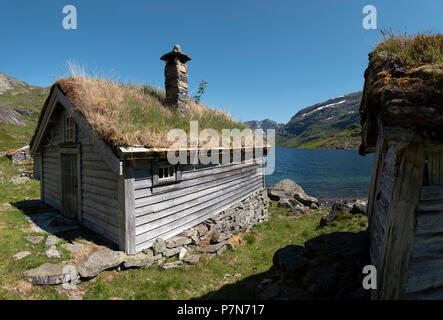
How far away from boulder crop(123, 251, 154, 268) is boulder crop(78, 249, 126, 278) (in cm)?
16

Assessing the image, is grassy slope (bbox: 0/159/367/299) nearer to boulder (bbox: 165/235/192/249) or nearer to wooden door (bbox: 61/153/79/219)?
boulder (bbox: 165/235/192/249)

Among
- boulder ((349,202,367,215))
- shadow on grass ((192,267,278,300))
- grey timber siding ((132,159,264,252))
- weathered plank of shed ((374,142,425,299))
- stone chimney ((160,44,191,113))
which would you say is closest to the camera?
weathered plank of shed ((374,142,425,299))

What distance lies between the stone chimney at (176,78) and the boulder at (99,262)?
20.8 feet

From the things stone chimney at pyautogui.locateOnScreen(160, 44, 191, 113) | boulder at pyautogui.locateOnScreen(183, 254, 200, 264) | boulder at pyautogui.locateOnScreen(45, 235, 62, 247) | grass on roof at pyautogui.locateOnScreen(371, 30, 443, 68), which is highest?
stone chimney at pyautogui.locateOnScreen(160, 44, 191, 113)

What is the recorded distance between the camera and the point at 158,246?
6664mm

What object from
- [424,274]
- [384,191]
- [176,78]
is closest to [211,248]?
[384,191]

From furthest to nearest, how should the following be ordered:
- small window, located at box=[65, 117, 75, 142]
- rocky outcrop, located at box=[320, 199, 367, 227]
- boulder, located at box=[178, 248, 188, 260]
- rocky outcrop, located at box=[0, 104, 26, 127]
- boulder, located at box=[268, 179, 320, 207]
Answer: rocky outcrop, located at box=[0, 104, 26, 127], boulder, located at box=[268, 179, 320, 207], rocky outcrop, located at box=[320, 199, 367, 227], small window, located at box=[65, 117, 75, 142], boulder, located at box=[178, 248, 188, 260]

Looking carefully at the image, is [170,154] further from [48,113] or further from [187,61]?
[48,113]

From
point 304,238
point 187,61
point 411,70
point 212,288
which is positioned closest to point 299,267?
point 212,288

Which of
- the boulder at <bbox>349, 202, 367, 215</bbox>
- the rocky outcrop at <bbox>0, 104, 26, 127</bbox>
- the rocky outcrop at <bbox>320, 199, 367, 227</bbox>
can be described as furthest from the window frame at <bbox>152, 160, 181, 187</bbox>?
the rocky outcrop at <bbox>0, 104, 26, 127</bbox>

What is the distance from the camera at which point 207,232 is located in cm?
859

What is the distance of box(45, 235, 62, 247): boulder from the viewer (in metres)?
6.66

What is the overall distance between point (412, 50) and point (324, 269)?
4499 mm

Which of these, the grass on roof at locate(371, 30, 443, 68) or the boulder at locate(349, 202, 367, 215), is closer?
the grass on roof at locate(371, 30, 443, 68)
